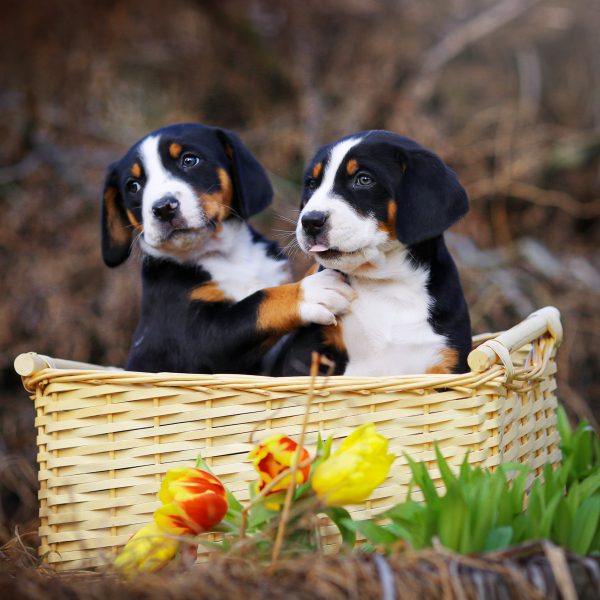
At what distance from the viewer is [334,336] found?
9.61 feet

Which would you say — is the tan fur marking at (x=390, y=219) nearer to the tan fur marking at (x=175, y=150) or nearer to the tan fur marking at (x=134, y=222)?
the tan fur marking at (x=175, y=150)

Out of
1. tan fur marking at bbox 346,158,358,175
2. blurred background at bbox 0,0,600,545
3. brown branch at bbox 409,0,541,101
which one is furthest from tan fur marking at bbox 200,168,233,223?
brown branch at bbox 409,0,541,101

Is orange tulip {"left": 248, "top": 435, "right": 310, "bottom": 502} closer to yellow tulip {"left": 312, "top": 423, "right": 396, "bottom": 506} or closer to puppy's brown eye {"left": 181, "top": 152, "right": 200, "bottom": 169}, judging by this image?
yellow tulip {"left": 312, "top": 423, "right": 396, "bottom": 506}

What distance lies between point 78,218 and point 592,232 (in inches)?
147

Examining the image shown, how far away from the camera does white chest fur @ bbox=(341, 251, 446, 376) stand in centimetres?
285

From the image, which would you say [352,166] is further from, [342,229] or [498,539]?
[498,539]

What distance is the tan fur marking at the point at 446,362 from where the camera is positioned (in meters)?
2.81

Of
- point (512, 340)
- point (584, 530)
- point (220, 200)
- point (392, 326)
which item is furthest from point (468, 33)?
point (584, 530)

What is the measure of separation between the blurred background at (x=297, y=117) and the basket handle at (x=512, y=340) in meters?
2.24

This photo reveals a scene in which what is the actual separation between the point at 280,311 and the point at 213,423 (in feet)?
1.68

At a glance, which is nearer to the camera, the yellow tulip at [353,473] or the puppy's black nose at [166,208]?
the yellow tulip at [353,473]

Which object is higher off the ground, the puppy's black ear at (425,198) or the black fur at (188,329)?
the puppy's black ear at (425,198)

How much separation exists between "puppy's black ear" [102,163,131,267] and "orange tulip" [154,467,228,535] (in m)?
1.52

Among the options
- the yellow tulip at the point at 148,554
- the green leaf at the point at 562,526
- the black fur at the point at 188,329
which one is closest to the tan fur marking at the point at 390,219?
the black fur at the point at 188,329
